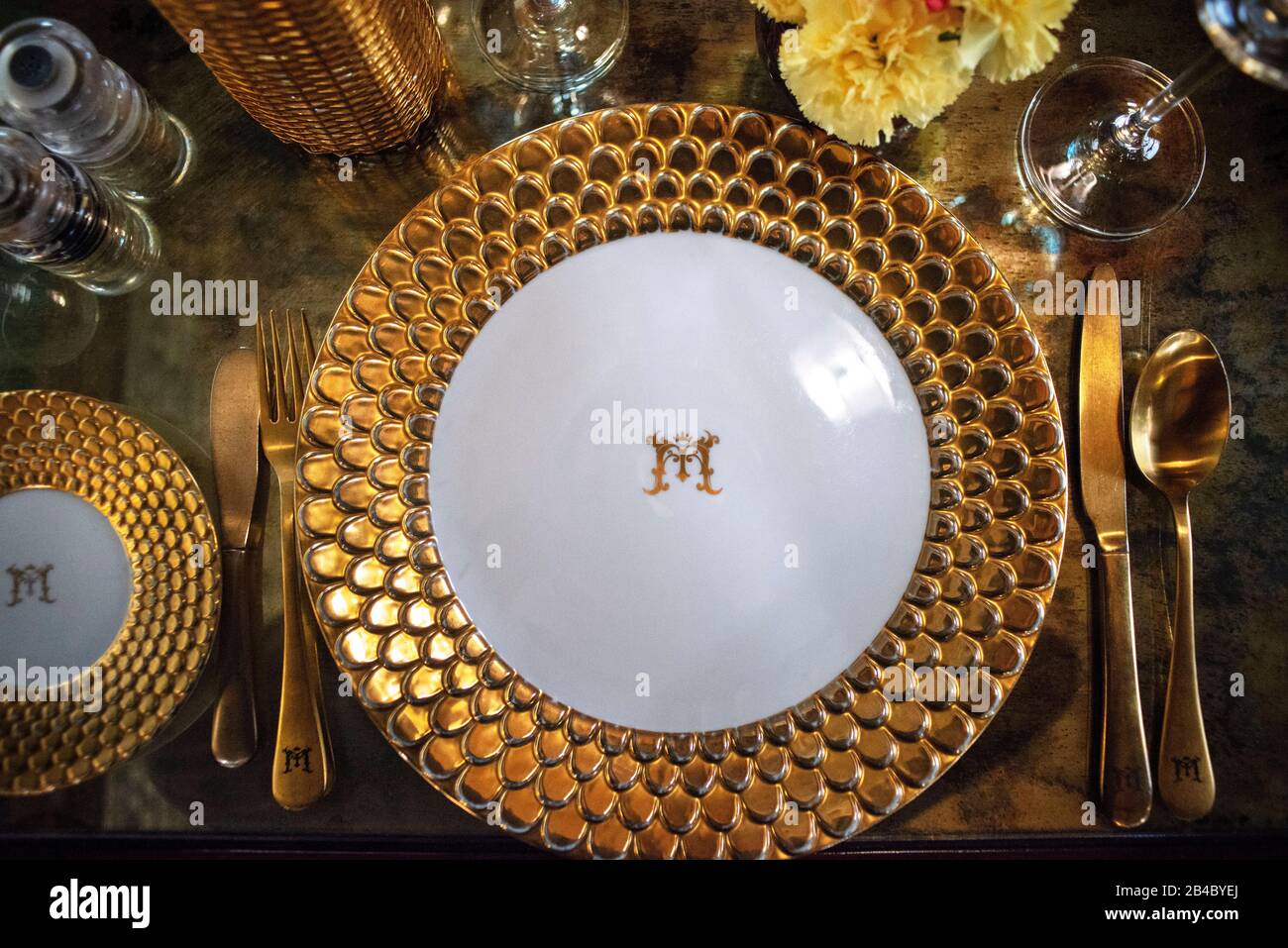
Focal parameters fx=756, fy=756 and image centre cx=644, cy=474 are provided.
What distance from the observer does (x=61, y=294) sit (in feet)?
1.49

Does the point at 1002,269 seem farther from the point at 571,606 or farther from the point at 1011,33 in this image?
the point at 571,606

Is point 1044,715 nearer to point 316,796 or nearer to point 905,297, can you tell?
point 905,297

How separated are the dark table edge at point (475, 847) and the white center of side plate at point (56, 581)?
0.32 feet

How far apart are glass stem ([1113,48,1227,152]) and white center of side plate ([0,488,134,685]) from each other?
23.7 inches

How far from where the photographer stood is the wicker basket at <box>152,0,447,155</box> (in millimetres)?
307

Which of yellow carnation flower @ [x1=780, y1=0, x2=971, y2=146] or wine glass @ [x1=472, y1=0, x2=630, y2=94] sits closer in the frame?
yellow carnation flower @ [x1=780, y1=0, x2=971, y2=146]

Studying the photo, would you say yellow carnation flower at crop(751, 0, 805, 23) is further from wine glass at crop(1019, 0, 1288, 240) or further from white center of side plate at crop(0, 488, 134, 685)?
white center of side plate at crop(0, 488, 134, 685)

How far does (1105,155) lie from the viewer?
441 mm

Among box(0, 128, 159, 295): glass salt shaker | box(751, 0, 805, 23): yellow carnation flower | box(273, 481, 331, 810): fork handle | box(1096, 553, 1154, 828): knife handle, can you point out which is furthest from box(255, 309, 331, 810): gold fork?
box(1096, 553, 1154, 828): knife handle

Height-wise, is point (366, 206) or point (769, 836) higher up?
point (366, 206)

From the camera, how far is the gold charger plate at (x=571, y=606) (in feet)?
1.22

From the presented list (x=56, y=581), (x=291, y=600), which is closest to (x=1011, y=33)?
(x=291, y=600)

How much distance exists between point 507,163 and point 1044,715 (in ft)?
1.36
